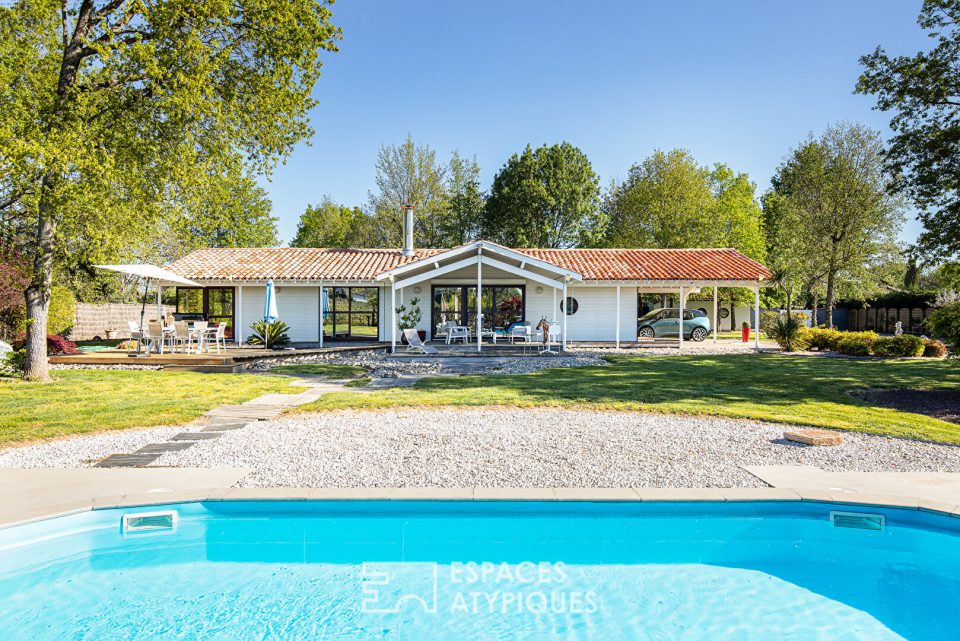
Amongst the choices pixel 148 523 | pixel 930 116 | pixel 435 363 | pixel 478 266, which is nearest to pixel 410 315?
pixel 478 266

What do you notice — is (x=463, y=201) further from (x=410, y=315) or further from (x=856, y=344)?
(x=856, y=344)

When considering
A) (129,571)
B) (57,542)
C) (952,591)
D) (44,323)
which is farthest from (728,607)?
(44,323)

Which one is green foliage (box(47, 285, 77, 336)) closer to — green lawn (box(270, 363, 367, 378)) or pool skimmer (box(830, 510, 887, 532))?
green lawn (box(270, 363, 367, 378))

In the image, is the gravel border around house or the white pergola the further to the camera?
the white pergola

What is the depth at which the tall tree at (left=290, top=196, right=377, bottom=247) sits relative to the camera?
48150 millimetres

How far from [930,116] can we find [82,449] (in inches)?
818

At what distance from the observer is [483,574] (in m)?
4.58

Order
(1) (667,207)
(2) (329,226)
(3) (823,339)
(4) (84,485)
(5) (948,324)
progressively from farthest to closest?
(2) (329,226)
(1) (667,207)
(3) (823,339)
(5) (948,324)
(4) (84,485)

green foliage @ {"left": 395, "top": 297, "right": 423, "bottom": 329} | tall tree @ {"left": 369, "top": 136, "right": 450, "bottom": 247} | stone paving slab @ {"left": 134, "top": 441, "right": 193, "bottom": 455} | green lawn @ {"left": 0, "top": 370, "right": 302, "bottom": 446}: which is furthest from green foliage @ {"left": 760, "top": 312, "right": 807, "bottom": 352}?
tall tree @ {"left": 369, "top": 136, "right": 450, "bottom": 247}

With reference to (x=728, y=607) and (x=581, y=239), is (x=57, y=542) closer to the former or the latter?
(x=728, y=607)

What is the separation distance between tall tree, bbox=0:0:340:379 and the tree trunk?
0.02 meters

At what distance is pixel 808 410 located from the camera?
945cm

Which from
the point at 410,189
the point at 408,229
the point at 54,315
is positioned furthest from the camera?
the point at 410,189

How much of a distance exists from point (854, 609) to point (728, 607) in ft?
2.92
